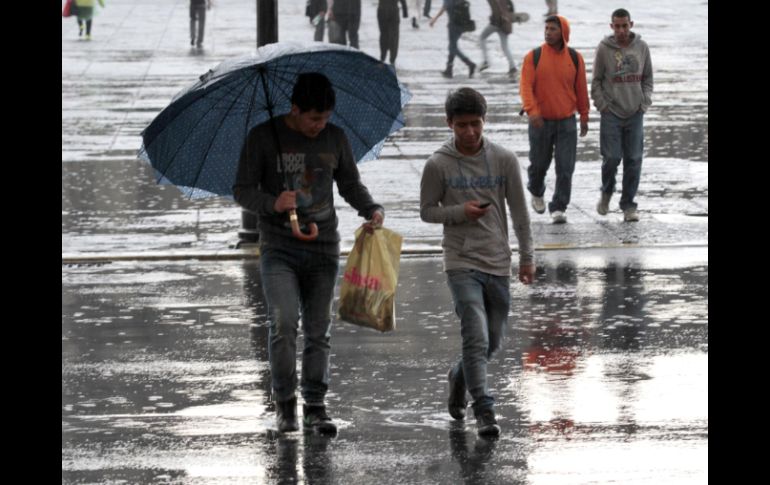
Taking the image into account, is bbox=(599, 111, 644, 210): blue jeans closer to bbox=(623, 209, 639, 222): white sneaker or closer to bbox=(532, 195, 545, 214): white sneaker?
bbox=(623, 209, 639, 222): white sneaker

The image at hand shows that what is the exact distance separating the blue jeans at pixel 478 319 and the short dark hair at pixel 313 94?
1.07 metres

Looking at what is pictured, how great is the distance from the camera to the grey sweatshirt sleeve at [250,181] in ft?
25.5

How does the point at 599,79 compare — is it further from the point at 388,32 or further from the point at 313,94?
the point at 388,32

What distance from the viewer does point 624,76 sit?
48.1 ft

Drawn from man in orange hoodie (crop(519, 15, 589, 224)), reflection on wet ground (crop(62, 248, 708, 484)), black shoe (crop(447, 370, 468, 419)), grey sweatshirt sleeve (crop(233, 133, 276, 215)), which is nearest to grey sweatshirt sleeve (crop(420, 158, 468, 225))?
grey sweatshirt sleeve (crop(233, 133, 276, 215))

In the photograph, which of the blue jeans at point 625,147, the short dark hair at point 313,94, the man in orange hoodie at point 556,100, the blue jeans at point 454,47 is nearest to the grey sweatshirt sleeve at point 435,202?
the short dark hair at point 313,94

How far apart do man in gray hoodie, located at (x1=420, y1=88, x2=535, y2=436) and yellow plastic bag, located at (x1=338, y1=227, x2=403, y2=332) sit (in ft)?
0.87

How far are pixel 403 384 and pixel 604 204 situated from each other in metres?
6.54

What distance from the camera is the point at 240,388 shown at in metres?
9.02

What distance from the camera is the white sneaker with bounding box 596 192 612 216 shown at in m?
15.1

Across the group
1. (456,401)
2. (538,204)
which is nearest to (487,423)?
(456,401)

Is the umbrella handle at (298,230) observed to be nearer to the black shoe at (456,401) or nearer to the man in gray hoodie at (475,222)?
the man in gray hoodie at (475,222)
